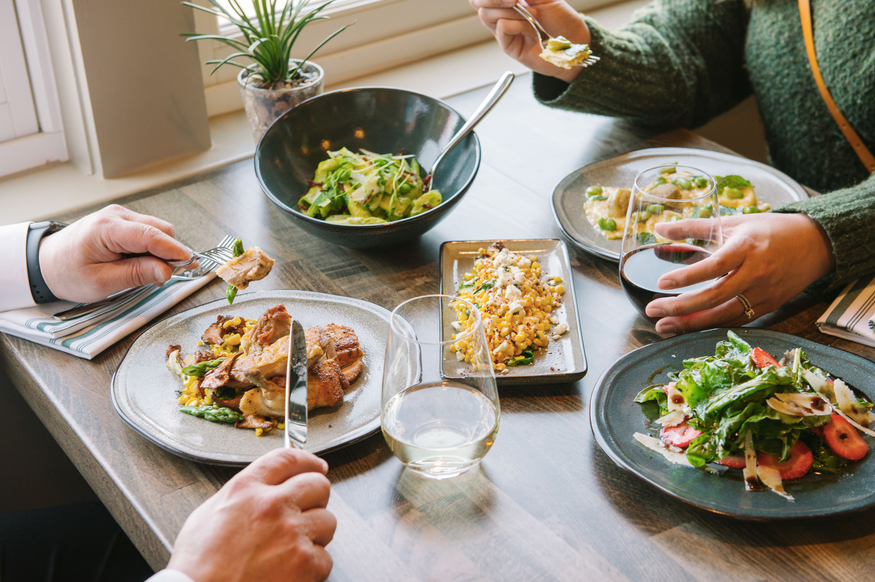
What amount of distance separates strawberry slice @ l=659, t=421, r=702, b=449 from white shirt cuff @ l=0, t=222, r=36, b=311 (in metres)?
1.03

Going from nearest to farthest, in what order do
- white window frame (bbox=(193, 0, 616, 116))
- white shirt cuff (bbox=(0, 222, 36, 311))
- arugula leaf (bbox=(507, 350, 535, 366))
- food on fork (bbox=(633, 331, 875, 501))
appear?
1. food on fork (bbox=(633, 331, 875, 501))
2. arugula leaf (bbox=(507, 350, 535, 366))
3. white shirt cuff (bbox=(0, 222, 36, 311))
4. white window frame (bbox=(193, 0, 616, 116))

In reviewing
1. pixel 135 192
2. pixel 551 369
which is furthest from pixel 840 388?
pixel 135 192

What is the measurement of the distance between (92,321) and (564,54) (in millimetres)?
1031

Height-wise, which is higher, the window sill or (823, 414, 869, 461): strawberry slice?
the window sill

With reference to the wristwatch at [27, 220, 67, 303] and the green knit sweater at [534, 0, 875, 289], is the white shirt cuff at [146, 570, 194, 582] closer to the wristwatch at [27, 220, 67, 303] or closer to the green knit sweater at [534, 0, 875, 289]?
the wristwatch at [27, 220, 67, 303]

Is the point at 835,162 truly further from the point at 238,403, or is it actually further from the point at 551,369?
the point at 238,403

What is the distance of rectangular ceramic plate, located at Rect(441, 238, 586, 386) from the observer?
104 centimetres

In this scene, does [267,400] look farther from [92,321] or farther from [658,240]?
[658,240]

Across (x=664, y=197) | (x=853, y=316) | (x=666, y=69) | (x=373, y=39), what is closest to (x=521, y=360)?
(x=664, y=197)

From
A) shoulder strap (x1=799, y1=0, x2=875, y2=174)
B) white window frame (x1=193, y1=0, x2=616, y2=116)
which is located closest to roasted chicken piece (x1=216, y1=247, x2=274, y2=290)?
white window frame (x1=193, y1=0, x2=616, y2=116)

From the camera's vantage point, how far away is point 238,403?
3.24 ft

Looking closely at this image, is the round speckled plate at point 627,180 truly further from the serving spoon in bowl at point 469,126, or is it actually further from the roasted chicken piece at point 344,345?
the roasted chicken piece at point 344,345

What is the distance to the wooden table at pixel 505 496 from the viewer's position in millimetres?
808

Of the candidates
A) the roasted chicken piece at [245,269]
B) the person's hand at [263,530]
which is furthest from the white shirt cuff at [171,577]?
the roasted chicken piece at [245,269]
